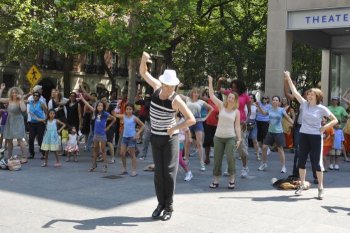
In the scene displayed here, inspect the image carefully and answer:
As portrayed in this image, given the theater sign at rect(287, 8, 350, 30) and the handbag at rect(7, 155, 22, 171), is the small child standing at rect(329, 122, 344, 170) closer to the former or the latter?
the theater sign at rect(287, 8, 350, 30)

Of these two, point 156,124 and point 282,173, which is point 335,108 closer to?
point 282,173

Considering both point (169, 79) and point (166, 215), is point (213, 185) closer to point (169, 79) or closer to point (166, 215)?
point (166, 215)

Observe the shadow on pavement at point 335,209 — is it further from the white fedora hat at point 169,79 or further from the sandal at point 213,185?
the white fedora hat at point 169,79

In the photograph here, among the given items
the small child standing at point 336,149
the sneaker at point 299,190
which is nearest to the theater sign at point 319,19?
the small child standing at point 336,149

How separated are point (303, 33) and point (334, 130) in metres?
6.33

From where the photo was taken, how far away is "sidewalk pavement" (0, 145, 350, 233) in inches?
239

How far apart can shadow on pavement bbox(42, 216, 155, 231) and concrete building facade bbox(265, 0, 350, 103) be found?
36.4ft

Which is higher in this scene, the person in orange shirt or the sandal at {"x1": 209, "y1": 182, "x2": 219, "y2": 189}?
the person in orange shirt

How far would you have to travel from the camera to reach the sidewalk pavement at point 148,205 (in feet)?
20.0

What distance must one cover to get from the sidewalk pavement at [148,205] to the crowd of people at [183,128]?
1.13ft

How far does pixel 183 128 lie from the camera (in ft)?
20.6

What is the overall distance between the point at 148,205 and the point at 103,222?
1.16 m

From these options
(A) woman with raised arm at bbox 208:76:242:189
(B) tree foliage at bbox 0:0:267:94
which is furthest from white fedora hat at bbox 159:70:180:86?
(B) tree foliage at bbox 0:0:267:94

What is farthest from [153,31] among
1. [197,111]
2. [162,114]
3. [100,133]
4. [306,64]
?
[306,64]
